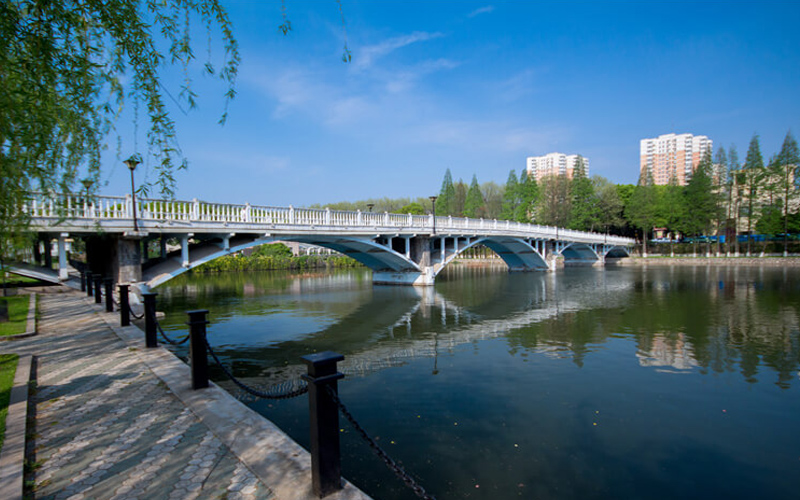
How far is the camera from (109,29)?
4047 millimetres

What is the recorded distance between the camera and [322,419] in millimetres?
3219

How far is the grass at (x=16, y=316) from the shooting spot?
919 cm

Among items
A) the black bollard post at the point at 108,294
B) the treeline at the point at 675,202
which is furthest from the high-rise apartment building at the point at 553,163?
the black bollard post at the point at 108,294

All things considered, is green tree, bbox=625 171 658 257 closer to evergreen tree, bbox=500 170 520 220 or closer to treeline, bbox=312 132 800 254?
treeline, bbox=312 132 800 254

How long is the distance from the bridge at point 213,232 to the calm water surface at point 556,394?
284 cm

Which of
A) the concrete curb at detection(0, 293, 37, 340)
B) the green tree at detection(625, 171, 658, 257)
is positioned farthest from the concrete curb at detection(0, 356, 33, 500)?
the green tree at detection(625, 171, 658, 257)

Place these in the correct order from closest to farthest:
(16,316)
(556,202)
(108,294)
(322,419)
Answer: (322,419) → (16,316) → (108,294) → (556,202)

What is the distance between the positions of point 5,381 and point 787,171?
64851mm

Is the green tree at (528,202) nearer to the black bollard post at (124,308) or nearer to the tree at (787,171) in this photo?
the tree at (787,171)

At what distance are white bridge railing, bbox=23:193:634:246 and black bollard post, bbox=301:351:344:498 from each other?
333cm

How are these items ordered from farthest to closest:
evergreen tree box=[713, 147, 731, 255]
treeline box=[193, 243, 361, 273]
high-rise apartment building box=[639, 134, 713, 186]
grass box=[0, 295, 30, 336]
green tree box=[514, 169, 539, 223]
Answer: high-rise apartment building box=[639, 134, 713, 186] < green tree box=[514, 169, 539, 223] < evergreen tree box=[713, 147, 731, 255] < treeline box=[193, 243, 361, 273] < grass box=[0, 295, 30, 336]

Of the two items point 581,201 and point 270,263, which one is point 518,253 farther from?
point 270,263

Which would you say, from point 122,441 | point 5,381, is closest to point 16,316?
point 5,381

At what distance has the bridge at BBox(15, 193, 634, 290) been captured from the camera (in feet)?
40.9
